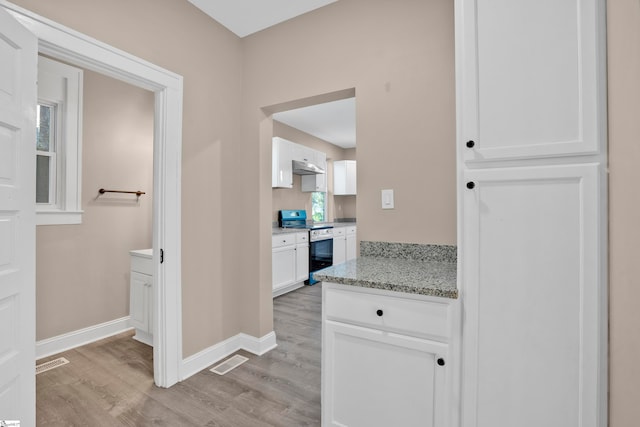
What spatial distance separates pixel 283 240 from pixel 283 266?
0.35 m

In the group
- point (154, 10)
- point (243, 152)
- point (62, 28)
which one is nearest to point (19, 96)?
point (62, 28)

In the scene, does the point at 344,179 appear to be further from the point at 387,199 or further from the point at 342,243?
the point at 387,199

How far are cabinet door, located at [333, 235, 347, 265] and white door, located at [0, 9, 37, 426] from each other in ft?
13.5

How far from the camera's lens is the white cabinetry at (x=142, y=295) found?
2746 millimetres

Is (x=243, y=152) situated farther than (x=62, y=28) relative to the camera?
Yes

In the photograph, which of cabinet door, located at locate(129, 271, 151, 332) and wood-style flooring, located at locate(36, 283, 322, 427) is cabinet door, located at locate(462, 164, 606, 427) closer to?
wood-style flooring, located at locate(36, 283, 322, 427)

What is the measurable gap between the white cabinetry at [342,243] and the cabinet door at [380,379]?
3703 millimetres

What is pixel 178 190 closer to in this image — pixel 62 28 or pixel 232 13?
pixel 62 28

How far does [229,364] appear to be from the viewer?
2.42 metres

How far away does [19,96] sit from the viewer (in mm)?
1333

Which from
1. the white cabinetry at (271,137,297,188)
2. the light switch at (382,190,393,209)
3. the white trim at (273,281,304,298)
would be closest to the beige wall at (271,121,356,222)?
the white cabinetry at (271,137,297,188)

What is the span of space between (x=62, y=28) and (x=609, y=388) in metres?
2.83

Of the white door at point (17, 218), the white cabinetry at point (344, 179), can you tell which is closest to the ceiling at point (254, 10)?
the white door at point (17, 218)

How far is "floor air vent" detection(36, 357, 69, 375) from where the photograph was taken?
2340mm
